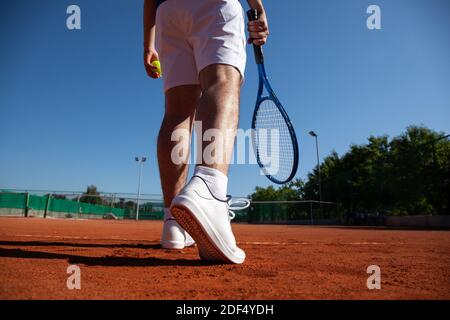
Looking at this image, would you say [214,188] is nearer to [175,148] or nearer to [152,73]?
[175,148]

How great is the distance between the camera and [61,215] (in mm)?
19844

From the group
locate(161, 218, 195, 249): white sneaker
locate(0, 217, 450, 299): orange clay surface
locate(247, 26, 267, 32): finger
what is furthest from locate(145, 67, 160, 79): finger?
locate(0, 217, 450, 299): orange clay surface

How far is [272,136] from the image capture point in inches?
93.2

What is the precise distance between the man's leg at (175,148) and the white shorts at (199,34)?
0.40 ft

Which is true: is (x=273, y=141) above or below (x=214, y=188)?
above

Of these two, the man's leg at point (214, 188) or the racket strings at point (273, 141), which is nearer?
the man's leg at point (214, 188)

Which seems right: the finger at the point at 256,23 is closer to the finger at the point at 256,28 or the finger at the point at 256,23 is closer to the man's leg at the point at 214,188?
the finger at the point at 256,28

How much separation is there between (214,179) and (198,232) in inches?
8.7

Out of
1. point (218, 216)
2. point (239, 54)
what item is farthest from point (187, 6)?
point (218, 216)

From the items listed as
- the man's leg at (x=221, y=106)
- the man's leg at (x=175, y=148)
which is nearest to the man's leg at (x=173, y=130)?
the man's leg at (x=175, y=148)

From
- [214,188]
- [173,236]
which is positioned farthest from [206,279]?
[173,236]

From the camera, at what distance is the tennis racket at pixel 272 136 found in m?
2.10

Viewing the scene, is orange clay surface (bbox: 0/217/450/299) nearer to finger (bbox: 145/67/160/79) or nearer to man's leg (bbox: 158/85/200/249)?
man's leg (bbox: 158/85/200/249)

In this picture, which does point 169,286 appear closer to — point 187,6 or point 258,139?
point 187,6
